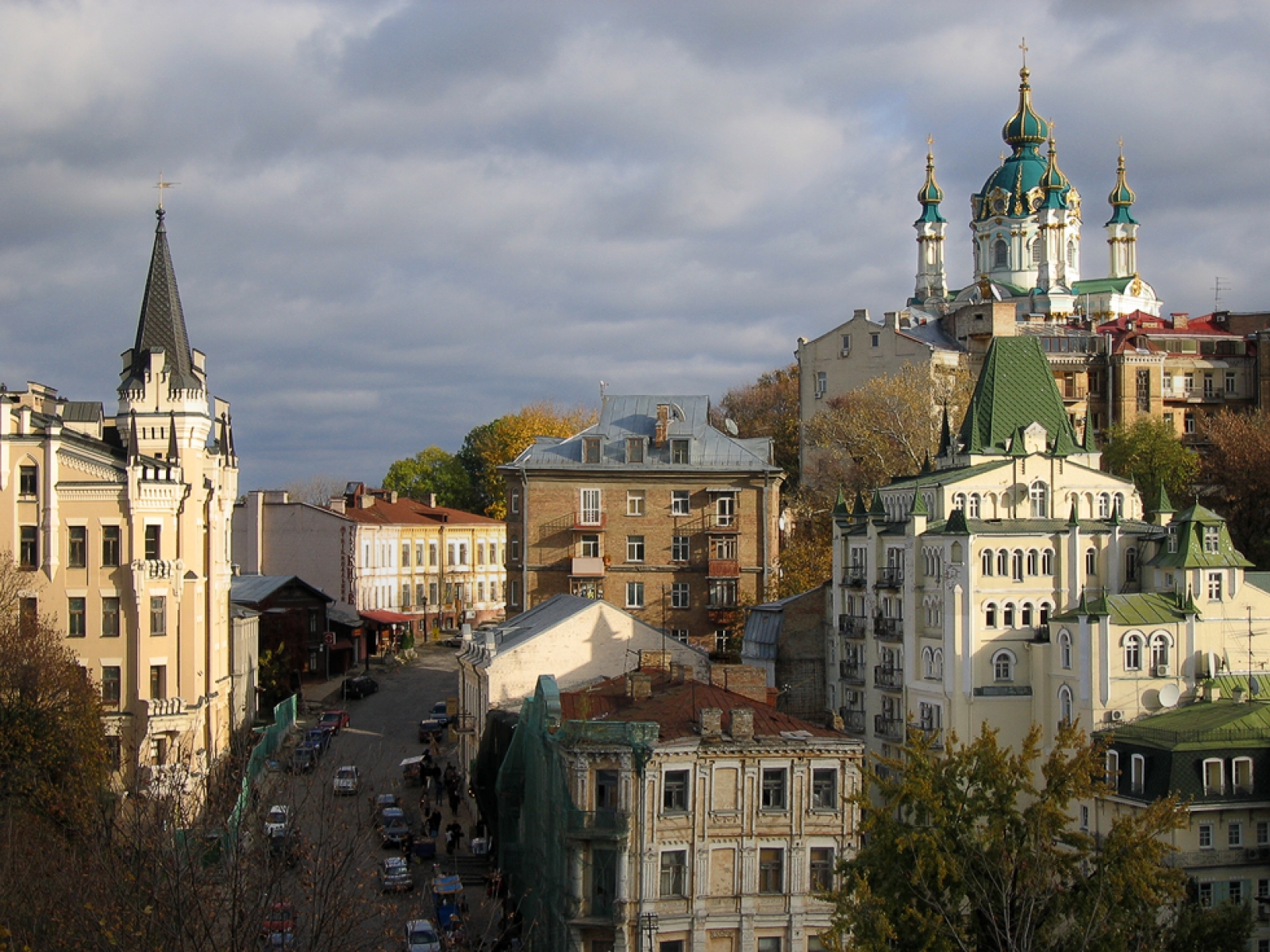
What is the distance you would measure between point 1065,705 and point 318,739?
28.5 metres

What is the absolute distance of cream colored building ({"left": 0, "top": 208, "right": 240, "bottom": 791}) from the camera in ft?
180

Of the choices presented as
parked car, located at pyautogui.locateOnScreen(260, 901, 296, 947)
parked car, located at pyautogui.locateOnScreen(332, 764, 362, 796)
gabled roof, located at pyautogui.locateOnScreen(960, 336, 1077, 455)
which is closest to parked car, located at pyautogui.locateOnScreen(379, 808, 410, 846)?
parked car, located at pyautogui.locateOnScreen(332, 764, 362, 796)

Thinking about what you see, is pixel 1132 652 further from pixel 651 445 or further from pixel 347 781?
pixel 651 445

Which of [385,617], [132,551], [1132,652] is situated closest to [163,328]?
[132,551]

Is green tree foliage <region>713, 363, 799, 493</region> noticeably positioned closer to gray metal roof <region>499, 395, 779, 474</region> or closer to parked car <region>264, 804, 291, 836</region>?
gray metal roof <region>499, 395, 779, 474</region>

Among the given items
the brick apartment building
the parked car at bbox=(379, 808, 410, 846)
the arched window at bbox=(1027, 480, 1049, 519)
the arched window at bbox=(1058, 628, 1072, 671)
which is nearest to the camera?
the parked car at bbox=(379, 808, 410, 846)

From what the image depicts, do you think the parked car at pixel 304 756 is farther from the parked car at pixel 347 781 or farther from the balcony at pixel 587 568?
the balcony at pixel 587 568

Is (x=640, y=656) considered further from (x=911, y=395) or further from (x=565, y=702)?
(x=911, y=395)

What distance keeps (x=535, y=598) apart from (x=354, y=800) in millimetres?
18121

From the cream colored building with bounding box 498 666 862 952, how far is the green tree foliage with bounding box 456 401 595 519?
80.1 metres

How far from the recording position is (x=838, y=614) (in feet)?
211

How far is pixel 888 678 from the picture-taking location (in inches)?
2343

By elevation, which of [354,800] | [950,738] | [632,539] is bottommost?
[354,800]

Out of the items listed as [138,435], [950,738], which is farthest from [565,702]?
[138,435]
